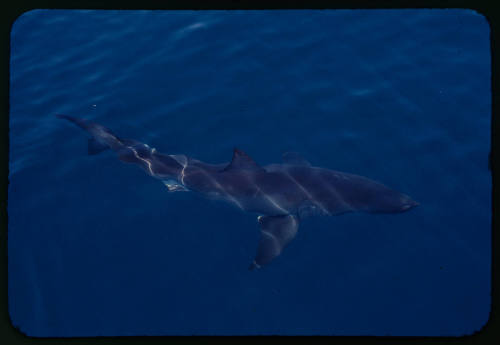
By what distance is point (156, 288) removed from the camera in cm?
687

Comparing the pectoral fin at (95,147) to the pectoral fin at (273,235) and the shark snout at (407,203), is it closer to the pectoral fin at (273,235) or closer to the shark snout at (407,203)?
the pectoral fin at (273,235)

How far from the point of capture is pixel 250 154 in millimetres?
8297

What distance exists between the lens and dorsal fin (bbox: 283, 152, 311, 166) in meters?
7.94

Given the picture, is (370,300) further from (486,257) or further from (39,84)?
(39,84)

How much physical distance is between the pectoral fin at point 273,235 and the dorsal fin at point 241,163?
0.84 meters

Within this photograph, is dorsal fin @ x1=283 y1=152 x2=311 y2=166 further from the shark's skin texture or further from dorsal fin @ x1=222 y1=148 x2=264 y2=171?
dorsal fin @ x1=222 y1=148 x2=264 y2=171

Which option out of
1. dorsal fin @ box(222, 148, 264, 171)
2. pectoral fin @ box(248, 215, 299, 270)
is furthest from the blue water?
dorsal fin @ box(222, 148, 264, 171)

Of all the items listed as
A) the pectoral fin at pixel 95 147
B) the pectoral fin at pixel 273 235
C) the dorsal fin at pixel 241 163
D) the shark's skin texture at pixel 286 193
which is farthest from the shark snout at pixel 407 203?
the pectoral fin at pixel 95 147

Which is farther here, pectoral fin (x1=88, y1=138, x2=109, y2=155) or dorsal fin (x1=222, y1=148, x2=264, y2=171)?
pectoral fin (x1=88, y1=138, x2=109, y2=155)

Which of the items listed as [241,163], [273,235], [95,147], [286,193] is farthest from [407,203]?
[95,147]

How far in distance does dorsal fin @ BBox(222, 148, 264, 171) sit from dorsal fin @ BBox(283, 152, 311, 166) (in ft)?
3.00

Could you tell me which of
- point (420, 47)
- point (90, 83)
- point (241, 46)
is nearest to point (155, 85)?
point (90, 83)

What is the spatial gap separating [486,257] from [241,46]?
6.59 meters

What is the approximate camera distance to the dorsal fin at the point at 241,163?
23.2ft
